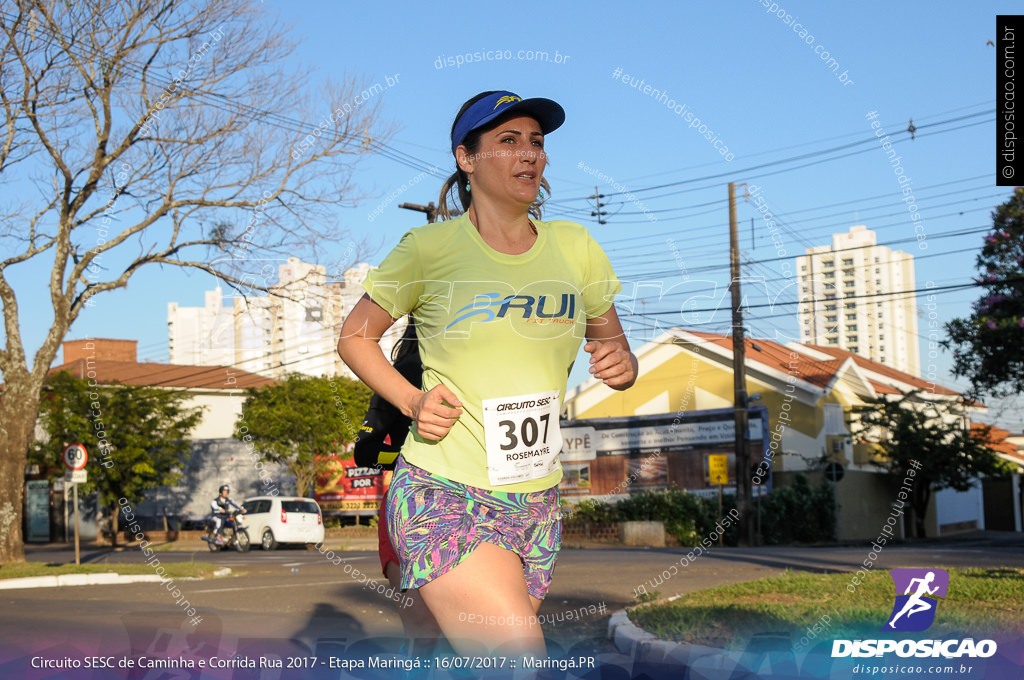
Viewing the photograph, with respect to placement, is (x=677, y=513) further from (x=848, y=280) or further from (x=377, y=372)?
(x=377, y=372)

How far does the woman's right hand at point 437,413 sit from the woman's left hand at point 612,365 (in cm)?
50

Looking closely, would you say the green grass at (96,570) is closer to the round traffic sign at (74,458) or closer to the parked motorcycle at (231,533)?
the round traffic sign at (74,458)

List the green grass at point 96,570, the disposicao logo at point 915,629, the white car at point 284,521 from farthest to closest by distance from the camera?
the white car at point 284,521, the green grass at point 96,570, the disposicao logo at point 915,629

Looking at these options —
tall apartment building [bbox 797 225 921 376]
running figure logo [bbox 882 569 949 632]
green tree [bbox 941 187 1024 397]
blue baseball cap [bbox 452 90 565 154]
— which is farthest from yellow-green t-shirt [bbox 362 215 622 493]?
green tree [bbox 941 187 1024 397]

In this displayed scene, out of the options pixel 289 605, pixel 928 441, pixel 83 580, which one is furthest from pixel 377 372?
pixel 928 441

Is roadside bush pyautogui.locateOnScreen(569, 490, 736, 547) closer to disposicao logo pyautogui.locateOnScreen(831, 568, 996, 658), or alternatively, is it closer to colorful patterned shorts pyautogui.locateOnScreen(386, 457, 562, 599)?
disposicao logo pyautogui.locateOnScreen(831, 568, 996, 658)

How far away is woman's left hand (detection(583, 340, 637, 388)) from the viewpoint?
9.59 feet

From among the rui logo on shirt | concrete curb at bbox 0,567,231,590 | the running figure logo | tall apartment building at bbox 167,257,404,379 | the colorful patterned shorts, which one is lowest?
concrete curb at bbox 0,567,231,590

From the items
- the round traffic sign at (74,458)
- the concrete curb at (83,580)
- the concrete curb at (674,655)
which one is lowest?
the concrete curb at (83,580)

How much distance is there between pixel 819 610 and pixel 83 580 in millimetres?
11880

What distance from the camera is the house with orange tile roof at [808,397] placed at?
111 ft

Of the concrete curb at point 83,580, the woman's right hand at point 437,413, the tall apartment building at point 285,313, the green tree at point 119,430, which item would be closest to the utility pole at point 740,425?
the tall apartment building at point 285,313

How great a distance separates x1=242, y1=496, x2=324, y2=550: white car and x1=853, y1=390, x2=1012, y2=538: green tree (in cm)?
1872

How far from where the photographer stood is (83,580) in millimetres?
15000
